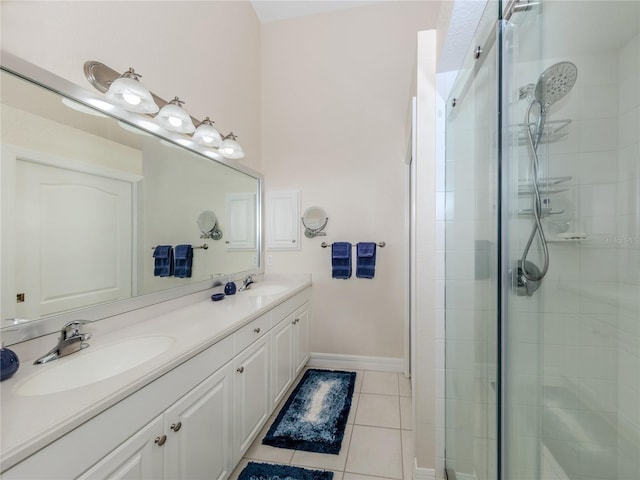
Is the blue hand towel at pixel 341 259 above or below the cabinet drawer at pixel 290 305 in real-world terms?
above

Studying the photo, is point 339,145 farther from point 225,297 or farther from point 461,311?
point 461,311

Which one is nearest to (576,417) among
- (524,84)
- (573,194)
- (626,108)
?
(573,194)

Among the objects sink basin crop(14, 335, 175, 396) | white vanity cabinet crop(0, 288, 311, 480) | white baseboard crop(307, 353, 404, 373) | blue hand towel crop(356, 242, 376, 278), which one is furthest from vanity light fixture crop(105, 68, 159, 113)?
white baseboard crop(307, 353, 404, 373)

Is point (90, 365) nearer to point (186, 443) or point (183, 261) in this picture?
point (186, 443)

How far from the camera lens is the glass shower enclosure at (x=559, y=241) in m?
0.73

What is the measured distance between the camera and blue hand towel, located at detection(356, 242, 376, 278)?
2.54 m

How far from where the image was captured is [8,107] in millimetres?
950

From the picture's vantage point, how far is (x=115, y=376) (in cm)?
85

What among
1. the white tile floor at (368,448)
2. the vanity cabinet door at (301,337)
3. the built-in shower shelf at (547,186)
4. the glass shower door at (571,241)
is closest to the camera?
the glass shower door at (571,241)

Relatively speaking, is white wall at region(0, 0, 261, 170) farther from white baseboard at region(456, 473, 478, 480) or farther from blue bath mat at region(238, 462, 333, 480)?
white baseboard at region(456, 473, 478, 480)

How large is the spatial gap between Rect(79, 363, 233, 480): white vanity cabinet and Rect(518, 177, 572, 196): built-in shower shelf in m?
1.39

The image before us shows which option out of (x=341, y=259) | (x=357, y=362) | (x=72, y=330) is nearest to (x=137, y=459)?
(x=72, y=330)

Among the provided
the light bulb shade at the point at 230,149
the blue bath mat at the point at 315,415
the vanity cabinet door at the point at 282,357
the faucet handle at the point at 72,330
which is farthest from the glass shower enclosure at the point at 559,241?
the light bulb shade at the point at 230,149

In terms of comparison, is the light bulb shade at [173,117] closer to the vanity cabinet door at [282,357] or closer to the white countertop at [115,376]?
the white countertop at [115,376]
